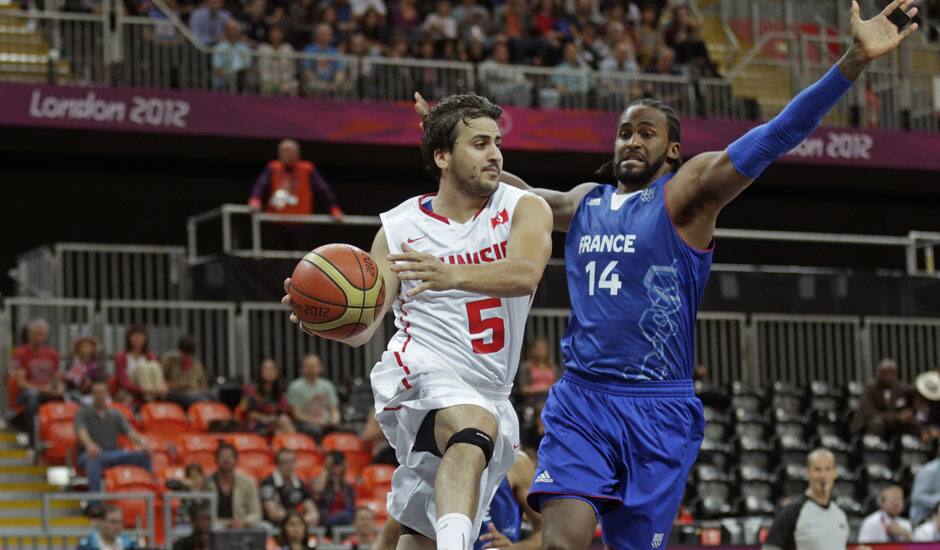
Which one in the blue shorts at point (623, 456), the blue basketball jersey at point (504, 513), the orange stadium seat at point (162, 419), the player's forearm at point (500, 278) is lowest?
the blue basketball jersey at point (504, 513)

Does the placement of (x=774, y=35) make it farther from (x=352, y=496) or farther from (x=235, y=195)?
(x=352, y=496)

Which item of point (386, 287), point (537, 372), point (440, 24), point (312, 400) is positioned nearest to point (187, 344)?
point (312, 400)

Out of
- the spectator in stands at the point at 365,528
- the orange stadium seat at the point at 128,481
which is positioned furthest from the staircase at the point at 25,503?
the spectator in stands at the point at 365,528

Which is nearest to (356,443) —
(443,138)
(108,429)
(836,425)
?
(108,429)

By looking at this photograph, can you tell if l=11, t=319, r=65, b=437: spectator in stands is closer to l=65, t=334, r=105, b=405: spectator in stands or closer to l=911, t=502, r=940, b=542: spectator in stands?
l=65, t=334, r=105, b=405: spectator in stands

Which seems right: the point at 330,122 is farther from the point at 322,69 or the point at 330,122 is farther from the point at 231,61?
the point at 231,61

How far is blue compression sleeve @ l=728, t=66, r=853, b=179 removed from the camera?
7102 millimetres

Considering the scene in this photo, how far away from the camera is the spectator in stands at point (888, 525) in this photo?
49.6 ft

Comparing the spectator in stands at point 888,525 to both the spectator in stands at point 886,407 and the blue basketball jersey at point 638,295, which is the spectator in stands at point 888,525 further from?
the blue basketball jersey at point 638,295

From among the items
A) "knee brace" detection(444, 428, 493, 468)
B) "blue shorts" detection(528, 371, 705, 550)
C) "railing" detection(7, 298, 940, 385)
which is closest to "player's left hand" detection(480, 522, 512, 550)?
"blue shorts" detection(528, 371, 705, 550)

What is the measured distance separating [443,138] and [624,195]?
1.07 metres

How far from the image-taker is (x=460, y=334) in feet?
23.1

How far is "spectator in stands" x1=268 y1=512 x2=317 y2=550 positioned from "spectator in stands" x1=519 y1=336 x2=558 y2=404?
4.75 meters

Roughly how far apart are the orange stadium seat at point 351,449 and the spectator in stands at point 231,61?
6467 mm
